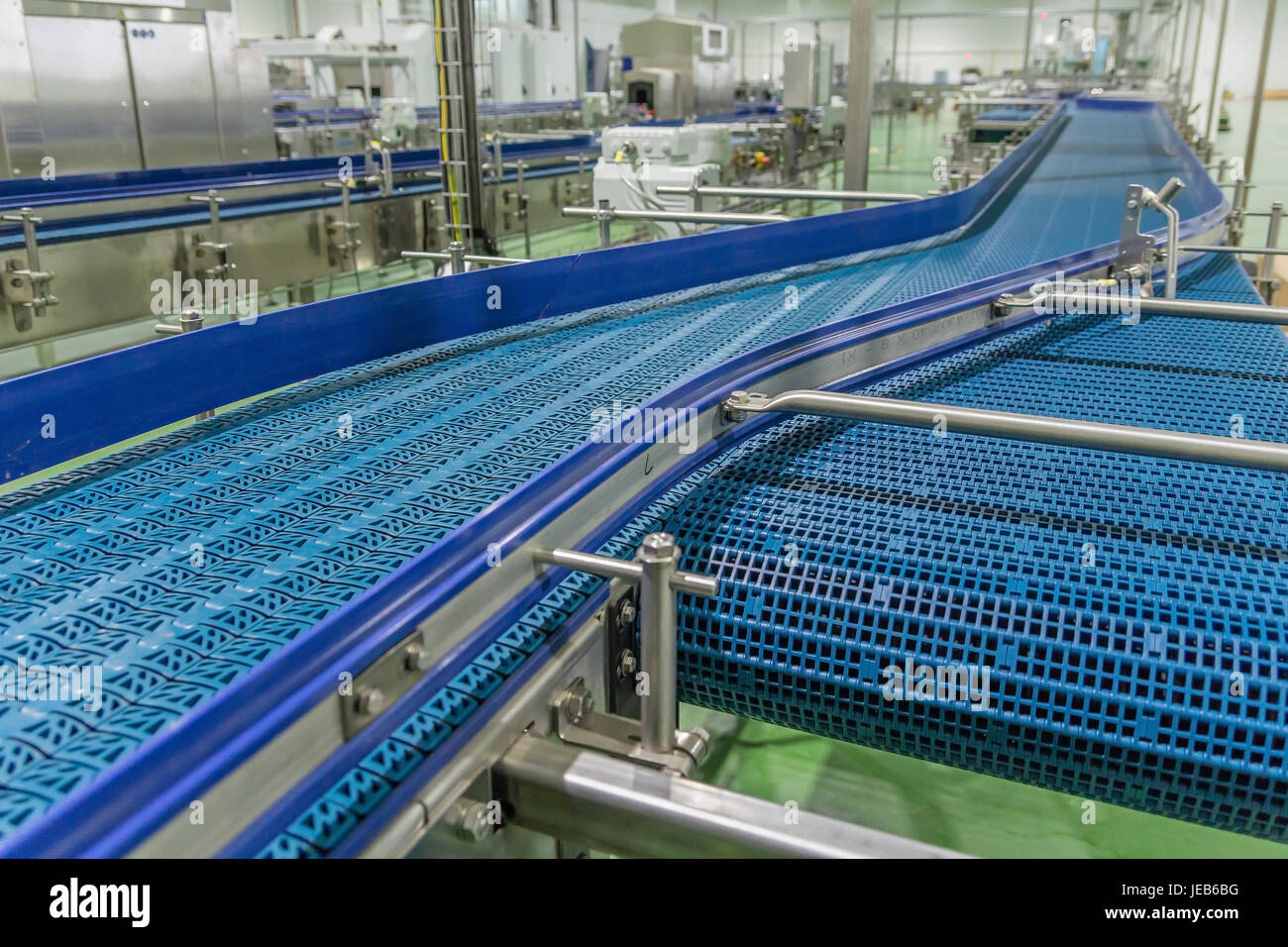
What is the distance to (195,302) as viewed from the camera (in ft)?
12.7

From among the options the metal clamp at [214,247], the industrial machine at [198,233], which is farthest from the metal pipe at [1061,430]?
the metal clamp at [214,247]

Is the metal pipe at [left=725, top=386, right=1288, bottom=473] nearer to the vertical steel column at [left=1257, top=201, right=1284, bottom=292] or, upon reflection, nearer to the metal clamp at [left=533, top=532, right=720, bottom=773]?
the metal clamp at [left=533, top=532, right=720, bottom=773]

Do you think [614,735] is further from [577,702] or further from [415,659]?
[415,659]

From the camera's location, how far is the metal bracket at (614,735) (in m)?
0.94

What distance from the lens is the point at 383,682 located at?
2.83 feet

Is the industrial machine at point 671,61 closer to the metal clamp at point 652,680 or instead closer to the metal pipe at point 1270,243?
the metal pipe at point 1270,243

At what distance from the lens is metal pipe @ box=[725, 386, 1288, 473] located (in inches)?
45.7

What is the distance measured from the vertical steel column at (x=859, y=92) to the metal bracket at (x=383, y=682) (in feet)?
14.4

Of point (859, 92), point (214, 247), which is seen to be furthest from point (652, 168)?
point (214, 247)

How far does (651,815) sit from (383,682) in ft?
0.89

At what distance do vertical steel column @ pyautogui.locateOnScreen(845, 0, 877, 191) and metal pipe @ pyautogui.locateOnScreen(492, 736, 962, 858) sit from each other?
4.41m

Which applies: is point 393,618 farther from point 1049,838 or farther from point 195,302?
point 195,302
